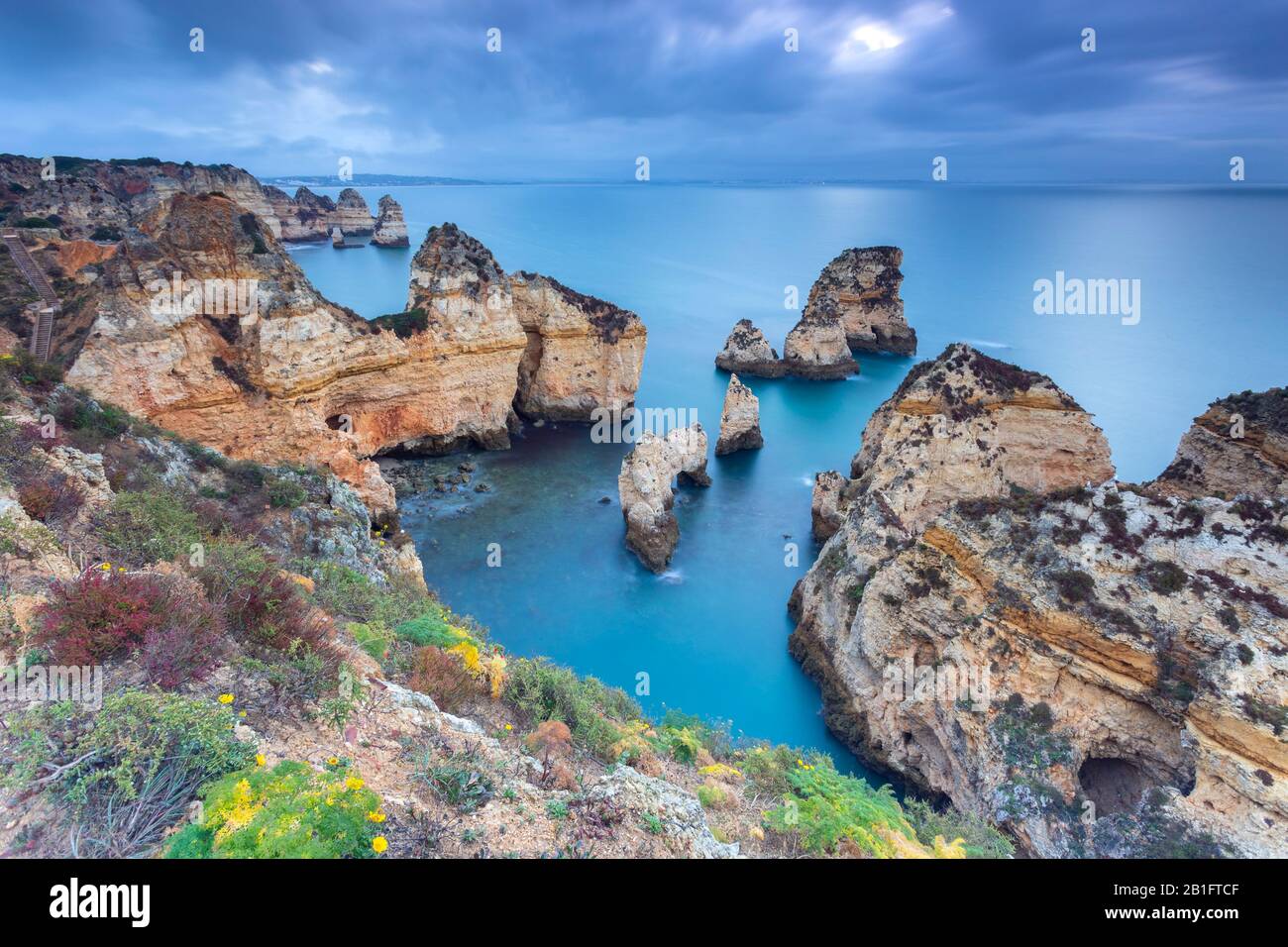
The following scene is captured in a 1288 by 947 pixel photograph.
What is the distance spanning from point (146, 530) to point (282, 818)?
582cm

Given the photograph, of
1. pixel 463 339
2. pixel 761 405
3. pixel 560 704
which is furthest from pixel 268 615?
pixel 761 405

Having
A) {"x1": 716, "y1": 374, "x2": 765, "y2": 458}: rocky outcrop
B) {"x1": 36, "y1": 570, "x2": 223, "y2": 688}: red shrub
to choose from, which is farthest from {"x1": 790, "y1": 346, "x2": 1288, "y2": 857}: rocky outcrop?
{"x1": 716, "y1": 374, "x2": 765, "y2": 458}: rocky outcrop

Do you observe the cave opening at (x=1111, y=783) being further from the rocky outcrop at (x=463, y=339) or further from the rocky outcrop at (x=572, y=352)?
the rocky outcrop at (x=572, y=352)

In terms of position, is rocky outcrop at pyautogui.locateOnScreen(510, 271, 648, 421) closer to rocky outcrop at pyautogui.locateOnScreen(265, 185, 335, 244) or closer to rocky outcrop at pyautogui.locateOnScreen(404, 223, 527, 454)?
rocky outcrop at pyautogui.locateOnScreen(404, 223, 527, 454)

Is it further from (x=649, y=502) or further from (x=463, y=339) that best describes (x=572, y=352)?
(x=649, y=502)

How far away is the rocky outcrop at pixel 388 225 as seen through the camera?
9619 centimetres

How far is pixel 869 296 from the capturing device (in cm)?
5091

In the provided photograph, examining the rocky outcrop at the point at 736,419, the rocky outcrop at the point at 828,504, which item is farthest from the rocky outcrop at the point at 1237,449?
the rocky outcrop at the point at 736,419

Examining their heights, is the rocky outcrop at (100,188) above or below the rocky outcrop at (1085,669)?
above

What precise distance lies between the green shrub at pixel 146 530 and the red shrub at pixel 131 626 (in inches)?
68.1

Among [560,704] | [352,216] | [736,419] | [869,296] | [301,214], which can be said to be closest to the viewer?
[560,704]

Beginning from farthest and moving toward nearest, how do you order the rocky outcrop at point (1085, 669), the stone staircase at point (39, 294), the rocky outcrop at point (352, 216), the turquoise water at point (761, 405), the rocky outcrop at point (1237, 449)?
1. the rocky outcrop at point (352, 216)
2. the turquoise water at point (761, 405)
3. the stone staircase at point (39, 294)
4. the rocky outcrop at point (1237, 449)
5. the rocky outcrop at point (1085, 669)

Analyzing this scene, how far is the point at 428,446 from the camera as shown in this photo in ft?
94.2
